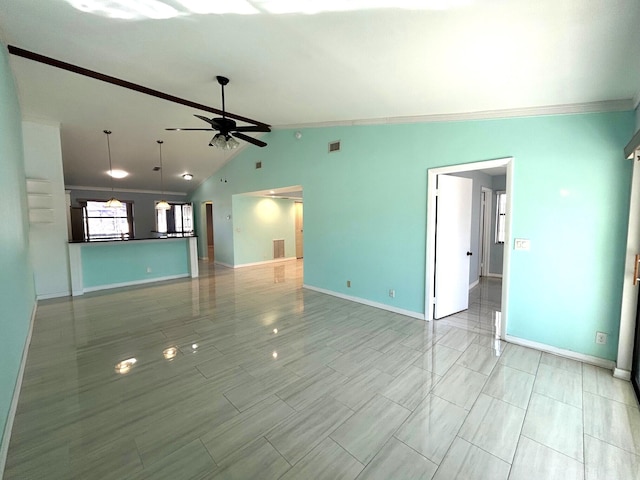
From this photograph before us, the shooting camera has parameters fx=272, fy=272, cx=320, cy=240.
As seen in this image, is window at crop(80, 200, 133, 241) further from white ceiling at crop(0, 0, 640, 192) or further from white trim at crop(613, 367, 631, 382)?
white trim at crop(613, 367, 631, 382)

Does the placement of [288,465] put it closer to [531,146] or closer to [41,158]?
[531,146]

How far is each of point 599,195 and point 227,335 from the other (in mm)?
4199

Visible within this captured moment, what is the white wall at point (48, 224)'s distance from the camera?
15.2ft

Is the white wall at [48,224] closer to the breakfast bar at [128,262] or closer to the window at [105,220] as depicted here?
the breakfast bar at [128,262]

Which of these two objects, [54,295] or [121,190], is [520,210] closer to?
[54,295]

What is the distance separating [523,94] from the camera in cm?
259

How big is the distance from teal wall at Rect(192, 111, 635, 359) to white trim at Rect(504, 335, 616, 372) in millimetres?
50

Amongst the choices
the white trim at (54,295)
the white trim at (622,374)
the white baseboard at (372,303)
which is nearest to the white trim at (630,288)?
the white trim at (622,374)

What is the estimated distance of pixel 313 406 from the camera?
2.09 meters

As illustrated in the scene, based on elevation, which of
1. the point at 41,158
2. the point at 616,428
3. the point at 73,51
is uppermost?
the point at 73,51

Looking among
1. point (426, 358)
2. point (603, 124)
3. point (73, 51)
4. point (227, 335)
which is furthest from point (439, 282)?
point (73, 51)

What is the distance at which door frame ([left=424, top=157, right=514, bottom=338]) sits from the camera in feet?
10.1

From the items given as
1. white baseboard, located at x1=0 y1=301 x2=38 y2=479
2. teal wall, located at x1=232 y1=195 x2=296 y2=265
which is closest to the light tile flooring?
white baseboard, located at x1=0 y1=301 x2=38 y2=479

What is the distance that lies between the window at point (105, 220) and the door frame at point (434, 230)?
9.46 meters
